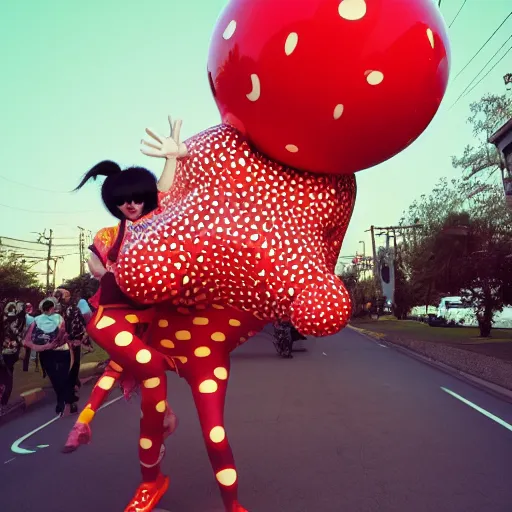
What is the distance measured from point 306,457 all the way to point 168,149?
Result: 3.72m

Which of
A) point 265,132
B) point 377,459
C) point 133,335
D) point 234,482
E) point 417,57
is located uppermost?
point 417,57

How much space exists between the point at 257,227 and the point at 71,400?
6.21 meters

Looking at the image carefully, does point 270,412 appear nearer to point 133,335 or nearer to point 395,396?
point 395,396

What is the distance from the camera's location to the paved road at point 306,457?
14.3 ft

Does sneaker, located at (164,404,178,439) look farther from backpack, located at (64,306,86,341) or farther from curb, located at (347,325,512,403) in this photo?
curb, located at (347,325,512,403)

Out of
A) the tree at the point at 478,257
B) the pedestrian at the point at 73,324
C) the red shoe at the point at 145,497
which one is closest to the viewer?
the red shoe at the point at 145,497

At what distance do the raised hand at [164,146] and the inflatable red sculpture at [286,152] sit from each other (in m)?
0.06

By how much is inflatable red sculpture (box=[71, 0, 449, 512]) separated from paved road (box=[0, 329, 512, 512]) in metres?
2.09

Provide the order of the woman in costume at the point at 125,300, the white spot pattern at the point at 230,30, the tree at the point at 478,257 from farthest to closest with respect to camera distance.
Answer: the tree at the point at 478,257
the woman in costume at the point at 125,300
the white spot pattern at the point at 230,30

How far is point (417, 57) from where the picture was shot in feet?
8.06

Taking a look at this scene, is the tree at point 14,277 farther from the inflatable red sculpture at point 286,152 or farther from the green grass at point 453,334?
the inflatable red sculpture at point 286,152

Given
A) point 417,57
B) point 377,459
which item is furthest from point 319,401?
point 417,57

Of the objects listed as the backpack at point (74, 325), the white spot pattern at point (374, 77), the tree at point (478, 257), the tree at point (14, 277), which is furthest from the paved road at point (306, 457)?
the tree at point (14, 277)

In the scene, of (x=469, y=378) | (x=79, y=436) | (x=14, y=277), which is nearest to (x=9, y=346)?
(x=79, y=436)
